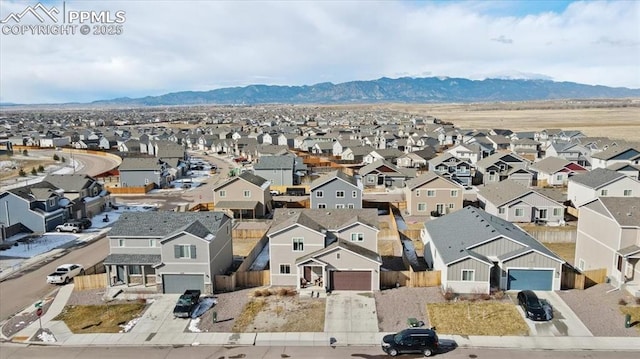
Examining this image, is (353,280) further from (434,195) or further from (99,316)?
(434,195)

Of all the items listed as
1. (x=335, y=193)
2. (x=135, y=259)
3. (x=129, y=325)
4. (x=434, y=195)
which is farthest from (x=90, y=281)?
(x=434, y=195)

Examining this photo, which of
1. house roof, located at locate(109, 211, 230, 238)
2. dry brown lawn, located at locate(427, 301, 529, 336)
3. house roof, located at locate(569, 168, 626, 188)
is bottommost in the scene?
dry brown lawn, located at locate(427, 301, 529, 336)

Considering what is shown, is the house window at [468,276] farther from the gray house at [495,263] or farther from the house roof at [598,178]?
the house roof at [598,178]

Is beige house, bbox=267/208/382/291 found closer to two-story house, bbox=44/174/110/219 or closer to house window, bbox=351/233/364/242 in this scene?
house window, bbox=351/233/364/242

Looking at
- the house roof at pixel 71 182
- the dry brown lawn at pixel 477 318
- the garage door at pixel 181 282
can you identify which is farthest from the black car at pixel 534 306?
the house roof at pixel 71 182

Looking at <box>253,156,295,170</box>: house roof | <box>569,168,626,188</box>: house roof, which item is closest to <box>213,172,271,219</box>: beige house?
<box>253,156,295,170</box>: house roof

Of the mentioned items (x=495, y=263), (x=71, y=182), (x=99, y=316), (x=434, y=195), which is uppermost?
(x=71, y=182)
